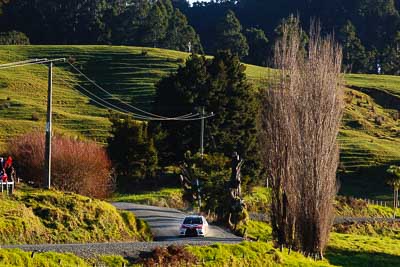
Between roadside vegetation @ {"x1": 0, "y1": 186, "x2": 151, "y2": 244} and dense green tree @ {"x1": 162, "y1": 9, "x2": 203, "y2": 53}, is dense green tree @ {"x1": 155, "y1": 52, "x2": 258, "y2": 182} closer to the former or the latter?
roadside vegetation @ {"x1": 0, "y1": 186, "x2": 151, "y2": 244}

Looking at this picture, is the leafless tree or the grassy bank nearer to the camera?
the leafless tree

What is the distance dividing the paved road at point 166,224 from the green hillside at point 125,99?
17.6 meters

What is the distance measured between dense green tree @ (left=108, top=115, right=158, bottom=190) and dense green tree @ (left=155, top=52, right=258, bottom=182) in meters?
2.84

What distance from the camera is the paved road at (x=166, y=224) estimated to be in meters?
41.6

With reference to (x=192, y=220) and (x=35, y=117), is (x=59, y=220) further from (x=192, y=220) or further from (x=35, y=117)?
(x=35, y=117)

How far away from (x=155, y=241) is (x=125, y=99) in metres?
57.8

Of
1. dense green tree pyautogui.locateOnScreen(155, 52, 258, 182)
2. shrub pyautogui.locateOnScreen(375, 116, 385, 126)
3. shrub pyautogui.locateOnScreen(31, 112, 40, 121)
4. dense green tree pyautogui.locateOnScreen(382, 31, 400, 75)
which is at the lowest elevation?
shrub pyautogui.locateOnScreen(375, 116, 385, 126)

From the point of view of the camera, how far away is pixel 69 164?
52.0m

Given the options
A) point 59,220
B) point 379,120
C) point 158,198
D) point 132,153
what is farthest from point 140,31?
point 59,220

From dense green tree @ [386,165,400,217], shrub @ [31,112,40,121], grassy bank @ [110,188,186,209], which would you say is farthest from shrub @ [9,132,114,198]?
dense green tree @ [386,165,400,217]

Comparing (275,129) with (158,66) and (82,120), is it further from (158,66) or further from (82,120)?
(158,66)

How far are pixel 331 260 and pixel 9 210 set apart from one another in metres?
18.5

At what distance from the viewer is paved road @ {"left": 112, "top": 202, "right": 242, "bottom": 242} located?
41.6m

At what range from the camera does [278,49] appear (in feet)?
157
